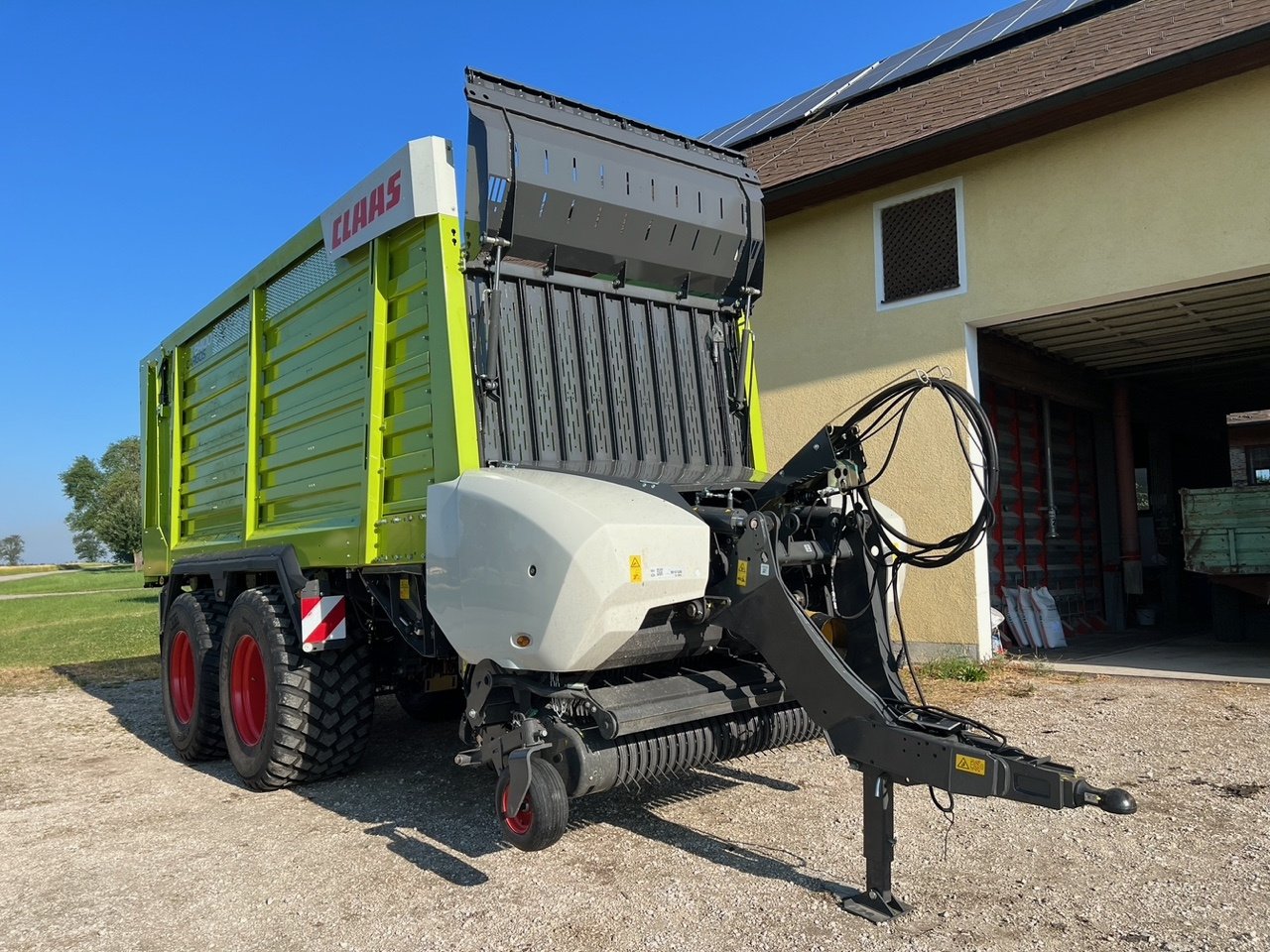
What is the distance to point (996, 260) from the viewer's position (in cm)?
866

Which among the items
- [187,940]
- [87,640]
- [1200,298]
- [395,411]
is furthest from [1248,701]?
[87,640]

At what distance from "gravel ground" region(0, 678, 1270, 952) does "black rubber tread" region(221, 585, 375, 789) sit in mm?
180

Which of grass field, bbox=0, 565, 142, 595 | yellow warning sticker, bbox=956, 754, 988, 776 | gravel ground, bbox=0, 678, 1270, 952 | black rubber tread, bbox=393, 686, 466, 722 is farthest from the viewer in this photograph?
grass field, bbox=0, 565, 142, 595

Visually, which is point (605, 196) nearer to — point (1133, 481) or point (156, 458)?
point (156, 458)

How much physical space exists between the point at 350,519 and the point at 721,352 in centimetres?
210

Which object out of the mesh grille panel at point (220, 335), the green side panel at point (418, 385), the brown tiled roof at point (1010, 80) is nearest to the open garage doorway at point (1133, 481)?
the brown tiled roof at point (1010, 80)

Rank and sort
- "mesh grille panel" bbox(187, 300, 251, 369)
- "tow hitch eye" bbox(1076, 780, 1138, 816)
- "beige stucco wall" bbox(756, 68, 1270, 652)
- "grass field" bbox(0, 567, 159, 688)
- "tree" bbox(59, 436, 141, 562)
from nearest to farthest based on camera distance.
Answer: "tow hitch eye" bbox(1076, 780, 1138, 816) < "mesh grille panel" bbox(187, 300, 251, 369) < "beige stucco wall" bbox(756, 68, 1270, 652) < "grass field" bbox(0, 567, 159, 688) < "tree" bbox(59, 436, 141, 562)

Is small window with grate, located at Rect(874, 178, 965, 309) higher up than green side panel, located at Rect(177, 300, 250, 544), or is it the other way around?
small window with grate, located at Rect(874, 178, 965, 309)

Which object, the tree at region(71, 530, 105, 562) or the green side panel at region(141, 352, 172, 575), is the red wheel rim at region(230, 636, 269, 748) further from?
the tree at region(71, 530, 105, 562)

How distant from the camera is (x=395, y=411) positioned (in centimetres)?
455

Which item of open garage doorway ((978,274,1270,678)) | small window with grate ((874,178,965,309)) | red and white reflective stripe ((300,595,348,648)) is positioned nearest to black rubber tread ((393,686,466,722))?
red and white reflective stripe ((300,595,348,648))

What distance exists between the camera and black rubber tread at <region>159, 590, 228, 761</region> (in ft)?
19.4

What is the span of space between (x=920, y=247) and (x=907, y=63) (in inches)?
134

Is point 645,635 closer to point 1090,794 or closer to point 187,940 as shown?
point 1090,794
